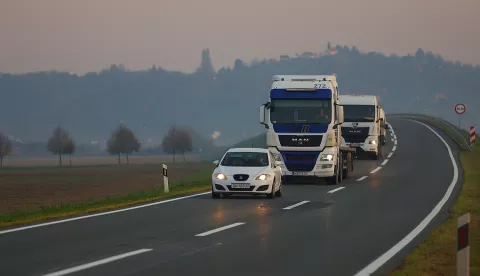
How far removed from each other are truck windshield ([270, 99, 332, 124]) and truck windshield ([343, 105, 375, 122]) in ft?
57.9

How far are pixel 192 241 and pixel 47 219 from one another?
5769 millimetres

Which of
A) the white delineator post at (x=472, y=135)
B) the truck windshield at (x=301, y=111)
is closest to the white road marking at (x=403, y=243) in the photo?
the truck windshield at (x=301, y=111)

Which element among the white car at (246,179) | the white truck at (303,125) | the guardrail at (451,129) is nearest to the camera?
the white car at (246,179)

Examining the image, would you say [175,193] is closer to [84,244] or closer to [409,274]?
[84,244]

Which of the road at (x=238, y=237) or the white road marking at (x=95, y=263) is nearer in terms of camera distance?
the white road marking at (x=95, y=263)

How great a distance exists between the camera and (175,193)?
100ft

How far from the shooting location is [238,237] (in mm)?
16984

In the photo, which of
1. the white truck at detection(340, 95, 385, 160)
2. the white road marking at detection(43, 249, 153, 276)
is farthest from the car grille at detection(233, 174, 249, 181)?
the white truck at detection(340, 95, 385, 160)

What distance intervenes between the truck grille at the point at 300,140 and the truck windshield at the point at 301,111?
529mm

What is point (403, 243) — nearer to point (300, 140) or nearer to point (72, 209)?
point (72, 209)

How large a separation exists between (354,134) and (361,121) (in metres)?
1.03

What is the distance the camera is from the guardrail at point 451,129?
2648 inches

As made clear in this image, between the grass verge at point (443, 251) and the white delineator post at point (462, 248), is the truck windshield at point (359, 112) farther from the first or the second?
the white delineator post at point (462, 248)

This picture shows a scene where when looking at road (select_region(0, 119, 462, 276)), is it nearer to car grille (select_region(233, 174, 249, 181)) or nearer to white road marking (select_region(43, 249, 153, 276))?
white road marking (select_region(43, 249, 153, 276))
